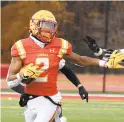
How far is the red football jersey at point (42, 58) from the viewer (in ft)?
17.7

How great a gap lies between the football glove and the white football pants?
717mm

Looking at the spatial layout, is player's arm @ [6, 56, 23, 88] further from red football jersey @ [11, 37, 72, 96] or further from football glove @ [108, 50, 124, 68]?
football glove @ [108, 50, 124, 68]

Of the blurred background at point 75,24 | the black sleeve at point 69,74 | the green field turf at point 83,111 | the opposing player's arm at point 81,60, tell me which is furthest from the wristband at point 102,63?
the blurred background at point 75,24

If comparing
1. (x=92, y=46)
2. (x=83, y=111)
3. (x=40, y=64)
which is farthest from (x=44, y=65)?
(x=83, y=111)

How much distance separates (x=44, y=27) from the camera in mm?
5465

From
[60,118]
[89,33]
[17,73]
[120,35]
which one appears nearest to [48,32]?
[17,73]

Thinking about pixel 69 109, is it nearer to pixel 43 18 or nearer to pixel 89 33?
pixel 43 18

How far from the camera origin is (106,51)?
593 centimetres

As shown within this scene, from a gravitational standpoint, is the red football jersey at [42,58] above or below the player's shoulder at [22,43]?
below

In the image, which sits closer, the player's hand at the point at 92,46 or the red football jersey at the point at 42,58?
the red football jersey at the point at 42,58

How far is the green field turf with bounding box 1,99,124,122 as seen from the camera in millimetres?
10219

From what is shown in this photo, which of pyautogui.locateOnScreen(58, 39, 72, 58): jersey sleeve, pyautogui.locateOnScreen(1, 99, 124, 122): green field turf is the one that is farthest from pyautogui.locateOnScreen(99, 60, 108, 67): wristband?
pyautogui.locateOnScreen(1, 99, 124, 122): green field turf

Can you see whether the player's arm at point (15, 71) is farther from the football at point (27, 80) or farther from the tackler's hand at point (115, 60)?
the tackler's hand at point (115, 60)

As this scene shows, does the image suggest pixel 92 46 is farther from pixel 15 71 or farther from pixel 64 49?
pixel 15 71
